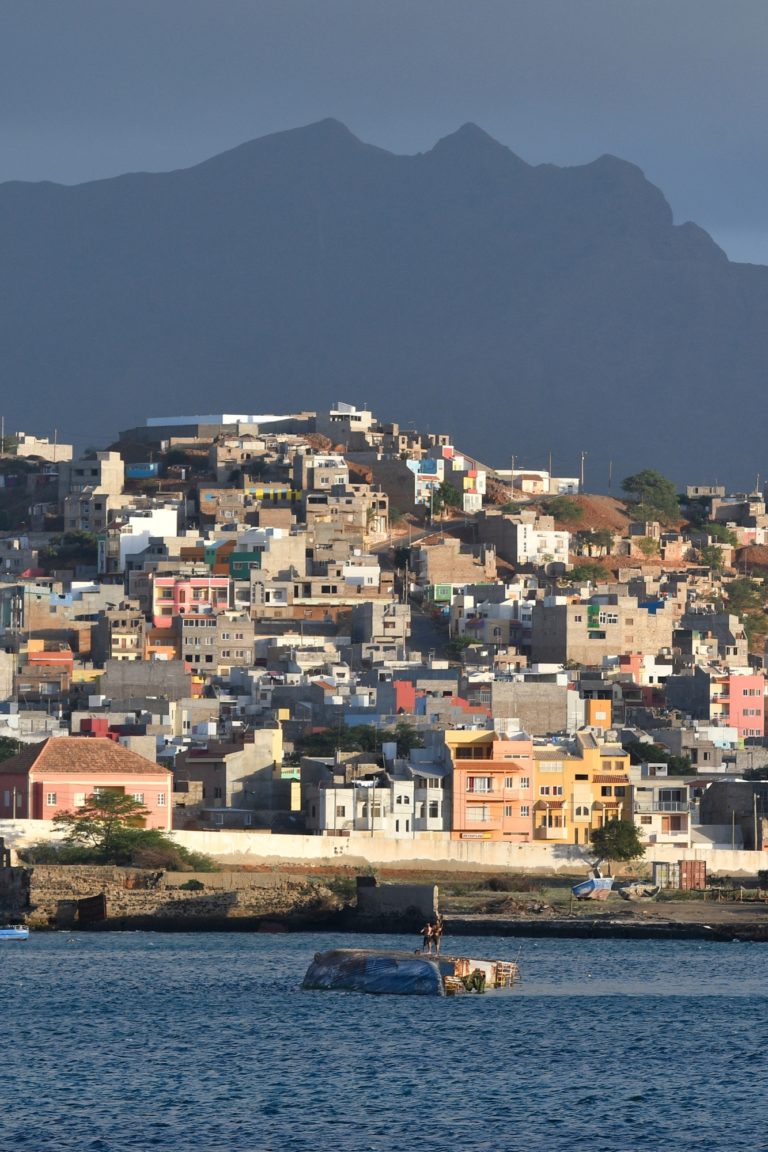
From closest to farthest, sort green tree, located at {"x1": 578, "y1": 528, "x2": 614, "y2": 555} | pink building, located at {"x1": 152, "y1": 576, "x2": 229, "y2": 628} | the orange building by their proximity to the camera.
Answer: the orange building
pink building, located at {"x1": 152, "y1": 576, "x2": 229, "y2": 628}
green tree, located at {"x1": 578, "y1": 528, "x2": 614, "y2": 555}

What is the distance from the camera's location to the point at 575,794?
3356 inches

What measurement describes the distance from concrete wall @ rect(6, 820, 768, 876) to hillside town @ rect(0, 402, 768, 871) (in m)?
0.19

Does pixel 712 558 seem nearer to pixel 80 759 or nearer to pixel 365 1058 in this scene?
pixel 80 759

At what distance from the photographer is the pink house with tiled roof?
257ft

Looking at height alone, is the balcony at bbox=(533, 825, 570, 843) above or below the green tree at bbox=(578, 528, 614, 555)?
below

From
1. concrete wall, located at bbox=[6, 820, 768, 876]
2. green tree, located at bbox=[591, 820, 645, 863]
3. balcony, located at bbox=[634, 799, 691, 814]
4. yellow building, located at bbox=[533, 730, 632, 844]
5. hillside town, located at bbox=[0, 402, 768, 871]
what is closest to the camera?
concrete wall, located at bbox=[6, 820, 768, 876]

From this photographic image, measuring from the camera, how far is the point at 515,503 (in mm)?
153875

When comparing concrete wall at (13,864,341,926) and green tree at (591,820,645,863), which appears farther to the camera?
green tree at (591,820,645,863)

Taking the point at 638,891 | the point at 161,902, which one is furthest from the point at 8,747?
the point at 161,902

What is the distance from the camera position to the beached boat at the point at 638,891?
75688 mm

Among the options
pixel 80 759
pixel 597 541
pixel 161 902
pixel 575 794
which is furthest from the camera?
pixel 597 541

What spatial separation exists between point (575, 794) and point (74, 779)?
16.2m

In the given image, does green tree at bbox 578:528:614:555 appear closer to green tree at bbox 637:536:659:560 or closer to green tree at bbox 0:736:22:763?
green tree at bbox 637:536:659:560

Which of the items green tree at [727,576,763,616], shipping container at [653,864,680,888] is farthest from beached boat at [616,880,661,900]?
green tree at [727,576,763,616]
